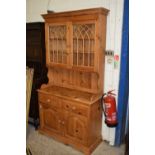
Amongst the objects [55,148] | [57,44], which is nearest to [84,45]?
[57,44]

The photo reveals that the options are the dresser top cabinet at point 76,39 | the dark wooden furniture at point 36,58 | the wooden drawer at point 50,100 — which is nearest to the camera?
the dresser top cabinet at point 76,39

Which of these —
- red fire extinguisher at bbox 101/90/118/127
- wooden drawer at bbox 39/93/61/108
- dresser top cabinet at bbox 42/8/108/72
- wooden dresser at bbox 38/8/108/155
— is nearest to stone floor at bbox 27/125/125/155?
wooden dresser at bbox 38/8/108/155

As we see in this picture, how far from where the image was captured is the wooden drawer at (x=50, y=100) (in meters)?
2.84

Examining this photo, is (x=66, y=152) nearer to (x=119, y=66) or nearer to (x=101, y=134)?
(x=101, y=134)

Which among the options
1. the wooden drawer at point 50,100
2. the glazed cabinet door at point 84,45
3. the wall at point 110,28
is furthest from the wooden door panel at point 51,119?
the glazed cabinet door at point 84,45

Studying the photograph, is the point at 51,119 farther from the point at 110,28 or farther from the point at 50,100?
the point at 110,28

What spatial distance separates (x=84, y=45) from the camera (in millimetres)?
2723

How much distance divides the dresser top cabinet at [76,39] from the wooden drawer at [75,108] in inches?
22.3

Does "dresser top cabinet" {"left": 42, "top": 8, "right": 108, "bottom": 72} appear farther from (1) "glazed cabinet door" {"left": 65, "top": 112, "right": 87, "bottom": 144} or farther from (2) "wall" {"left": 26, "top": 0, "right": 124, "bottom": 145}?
(1) "glazed cabinet door" {"left": 65, "top": 112, "right": 87, "bottom": 144}

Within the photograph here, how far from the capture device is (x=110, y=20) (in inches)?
103

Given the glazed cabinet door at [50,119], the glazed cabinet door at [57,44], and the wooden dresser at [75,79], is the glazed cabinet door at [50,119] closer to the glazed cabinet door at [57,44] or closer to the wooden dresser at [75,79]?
the wooden dresser at [75,79]

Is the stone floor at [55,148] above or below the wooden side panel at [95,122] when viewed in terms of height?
below
